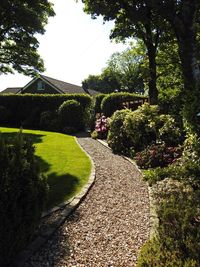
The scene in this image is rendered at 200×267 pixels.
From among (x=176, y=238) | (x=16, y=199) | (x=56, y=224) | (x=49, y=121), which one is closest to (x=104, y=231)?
(x=56, y=224)

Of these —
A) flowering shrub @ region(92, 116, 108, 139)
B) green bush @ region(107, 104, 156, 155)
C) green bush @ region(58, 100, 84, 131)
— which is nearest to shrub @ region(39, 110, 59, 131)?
green bush @ region(58, 100, 84, 131)

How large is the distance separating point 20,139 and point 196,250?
2929 mm

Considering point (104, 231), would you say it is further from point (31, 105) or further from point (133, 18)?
point (31, 105)

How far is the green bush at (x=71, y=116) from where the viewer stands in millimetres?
24328

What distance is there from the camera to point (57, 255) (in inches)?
187

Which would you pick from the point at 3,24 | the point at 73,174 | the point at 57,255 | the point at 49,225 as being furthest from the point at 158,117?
the point at 3,24

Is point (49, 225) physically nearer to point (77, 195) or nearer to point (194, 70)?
point (77, 195)

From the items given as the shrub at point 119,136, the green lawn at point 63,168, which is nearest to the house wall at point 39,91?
the green lawn at point 63,168

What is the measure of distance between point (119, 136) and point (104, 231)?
8571 millimetres

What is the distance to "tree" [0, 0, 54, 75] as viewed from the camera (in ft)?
69.9

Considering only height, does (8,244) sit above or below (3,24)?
below

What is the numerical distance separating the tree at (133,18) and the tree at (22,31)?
491cm

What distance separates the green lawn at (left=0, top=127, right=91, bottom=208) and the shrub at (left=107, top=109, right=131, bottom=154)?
157 centimetres

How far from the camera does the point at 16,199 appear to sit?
4320mm
